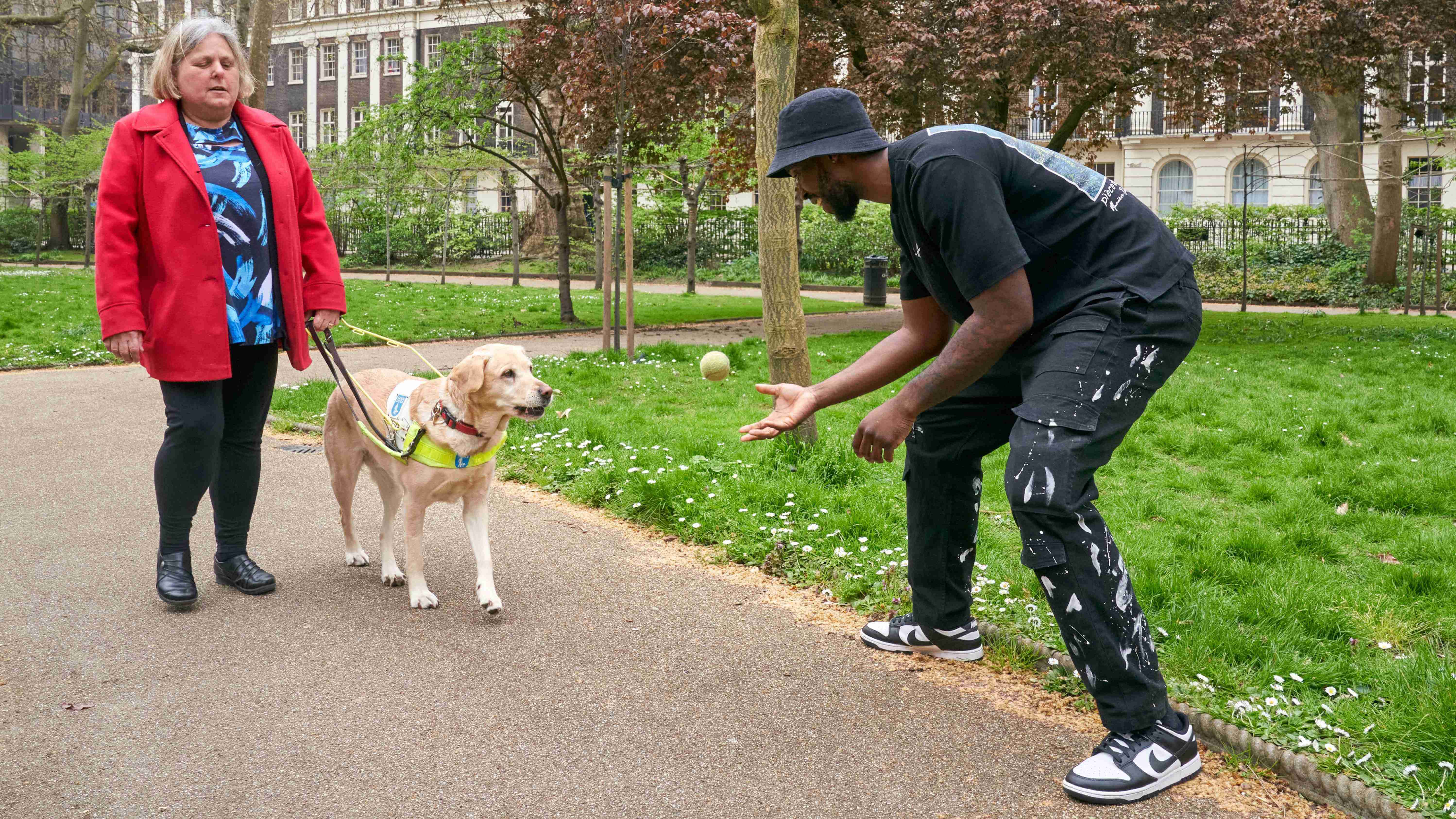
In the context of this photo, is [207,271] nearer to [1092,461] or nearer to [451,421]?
[451,421]

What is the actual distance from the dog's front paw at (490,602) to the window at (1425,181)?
18991 millimetres

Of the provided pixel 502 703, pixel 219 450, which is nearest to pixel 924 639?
pixel 502 703

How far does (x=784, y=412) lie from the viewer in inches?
136

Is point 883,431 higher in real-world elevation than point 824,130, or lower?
lower

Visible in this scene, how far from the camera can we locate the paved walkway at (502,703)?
312 centimetres

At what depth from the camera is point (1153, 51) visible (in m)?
14.1

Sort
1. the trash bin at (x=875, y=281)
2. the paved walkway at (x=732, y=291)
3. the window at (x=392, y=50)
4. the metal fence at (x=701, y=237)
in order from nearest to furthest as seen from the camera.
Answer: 1. the paved walkway at (x=732, y=291)
2. the trash bin at (x=875, y=281)
3. the metal fence at (x=701, y=237)
4. the window at (x=392, y=50)

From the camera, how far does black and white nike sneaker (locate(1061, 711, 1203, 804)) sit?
310 cm

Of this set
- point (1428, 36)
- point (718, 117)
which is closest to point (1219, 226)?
point (1428, 36)

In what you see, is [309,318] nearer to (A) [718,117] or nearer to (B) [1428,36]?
(A) [718,117]

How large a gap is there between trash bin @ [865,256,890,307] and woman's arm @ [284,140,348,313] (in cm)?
1937

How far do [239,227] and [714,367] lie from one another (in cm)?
216

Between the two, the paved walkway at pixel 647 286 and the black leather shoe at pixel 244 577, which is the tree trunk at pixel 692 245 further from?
the black leather shoe at pixel 244 577

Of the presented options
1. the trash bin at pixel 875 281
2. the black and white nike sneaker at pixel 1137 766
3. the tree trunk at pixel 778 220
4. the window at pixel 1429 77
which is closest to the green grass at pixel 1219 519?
the black and white nike sneaker at pixel 1137 766
